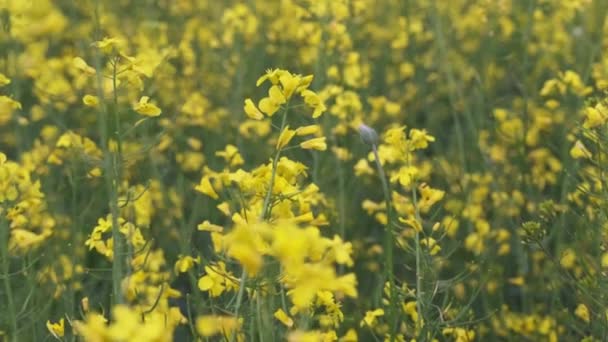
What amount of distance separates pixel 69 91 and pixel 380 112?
5.00 ft

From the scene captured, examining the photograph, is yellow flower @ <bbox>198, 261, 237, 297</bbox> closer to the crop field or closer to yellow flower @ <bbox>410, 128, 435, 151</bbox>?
the crop field

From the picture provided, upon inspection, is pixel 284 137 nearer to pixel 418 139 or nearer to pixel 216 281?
pixel 216 281

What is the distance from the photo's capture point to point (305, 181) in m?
3.44

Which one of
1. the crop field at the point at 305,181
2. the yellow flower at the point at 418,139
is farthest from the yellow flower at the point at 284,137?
the yellow flower at the point at 418,139

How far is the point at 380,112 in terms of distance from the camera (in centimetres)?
434

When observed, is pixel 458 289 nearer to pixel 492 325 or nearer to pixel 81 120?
pixel 492 325

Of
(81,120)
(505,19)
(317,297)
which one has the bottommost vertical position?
(81,120)

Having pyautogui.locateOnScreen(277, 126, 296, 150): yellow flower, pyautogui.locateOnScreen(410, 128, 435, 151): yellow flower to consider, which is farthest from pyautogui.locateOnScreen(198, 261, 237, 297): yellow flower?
pyautogui.locateOnScreen(410, 128, 435, 151): yellow flower

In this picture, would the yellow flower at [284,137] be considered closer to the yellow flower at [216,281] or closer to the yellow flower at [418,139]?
the yellow flower at [216,281]

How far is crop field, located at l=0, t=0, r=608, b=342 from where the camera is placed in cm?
198

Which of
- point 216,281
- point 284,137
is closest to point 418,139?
point 284,137

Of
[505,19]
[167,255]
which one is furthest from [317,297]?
[505,19]

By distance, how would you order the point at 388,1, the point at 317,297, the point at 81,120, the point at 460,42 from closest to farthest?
the point at 317,297 → the point at 81,120 → the point at 460,42 → the point at 388,1

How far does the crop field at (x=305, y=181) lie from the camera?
1.98m
